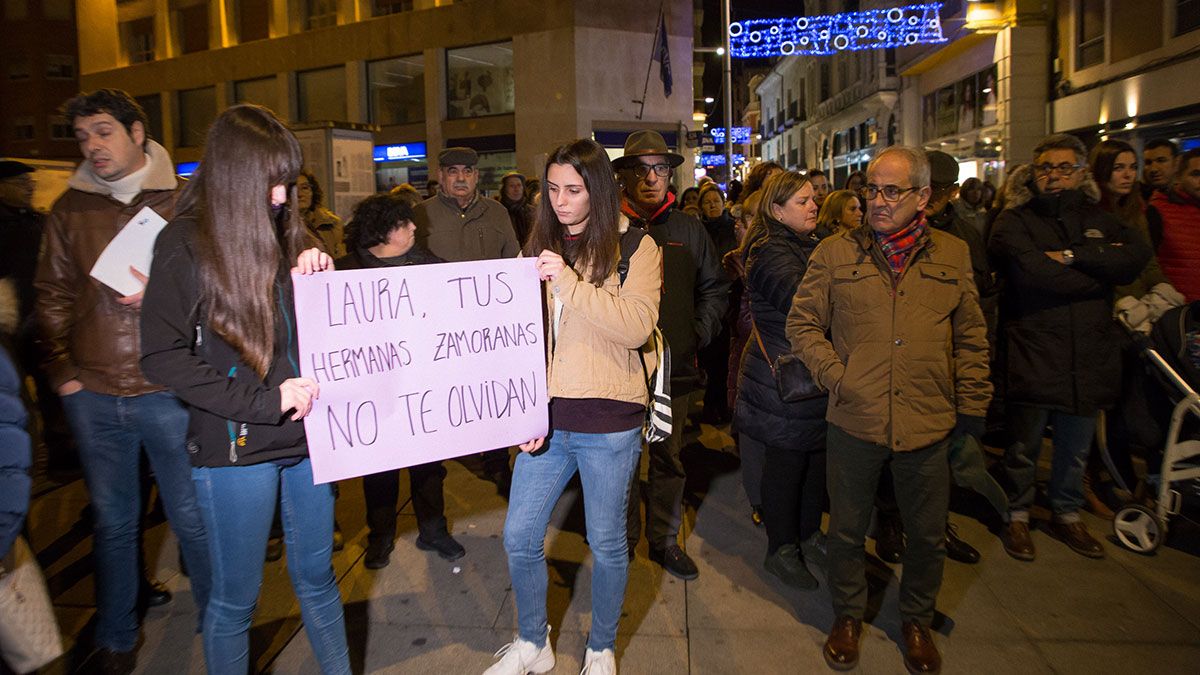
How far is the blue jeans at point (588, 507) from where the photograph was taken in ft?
9.86

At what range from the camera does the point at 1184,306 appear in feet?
14.5

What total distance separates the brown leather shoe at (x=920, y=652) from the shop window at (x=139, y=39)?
32284 mm

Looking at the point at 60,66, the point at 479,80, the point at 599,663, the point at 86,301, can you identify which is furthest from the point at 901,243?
the point at 60,66

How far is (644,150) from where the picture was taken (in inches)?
175

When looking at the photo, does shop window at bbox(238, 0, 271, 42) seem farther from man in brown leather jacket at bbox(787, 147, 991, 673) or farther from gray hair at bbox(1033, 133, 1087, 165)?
man in brown leather jacket at bbox(787, 147, 991, 673)

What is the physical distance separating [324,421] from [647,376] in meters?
1.26

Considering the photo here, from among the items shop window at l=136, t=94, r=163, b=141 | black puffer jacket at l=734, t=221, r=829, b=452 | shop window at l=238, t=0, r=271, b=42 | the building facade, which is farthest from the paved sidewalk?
shop window at l=136, t=94, r=163, b=141

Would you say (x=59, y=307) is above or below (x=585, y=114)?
below

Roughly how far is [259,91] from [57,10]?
31814mm

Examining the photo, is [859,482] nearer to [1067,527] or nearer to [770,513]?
[770,513]

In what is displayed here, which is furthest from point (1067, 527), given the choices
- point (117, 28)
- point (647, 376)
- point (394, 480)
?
point (117, 28)

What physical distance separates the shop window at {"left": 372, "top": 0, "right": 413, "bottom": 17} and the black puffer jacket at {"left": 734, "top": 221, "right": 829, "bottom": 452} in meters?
22.2

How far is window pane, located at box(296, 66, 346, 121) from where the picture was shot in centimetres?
2370

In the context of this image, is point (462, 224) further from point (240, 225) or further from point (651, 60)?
point (651, 60)
